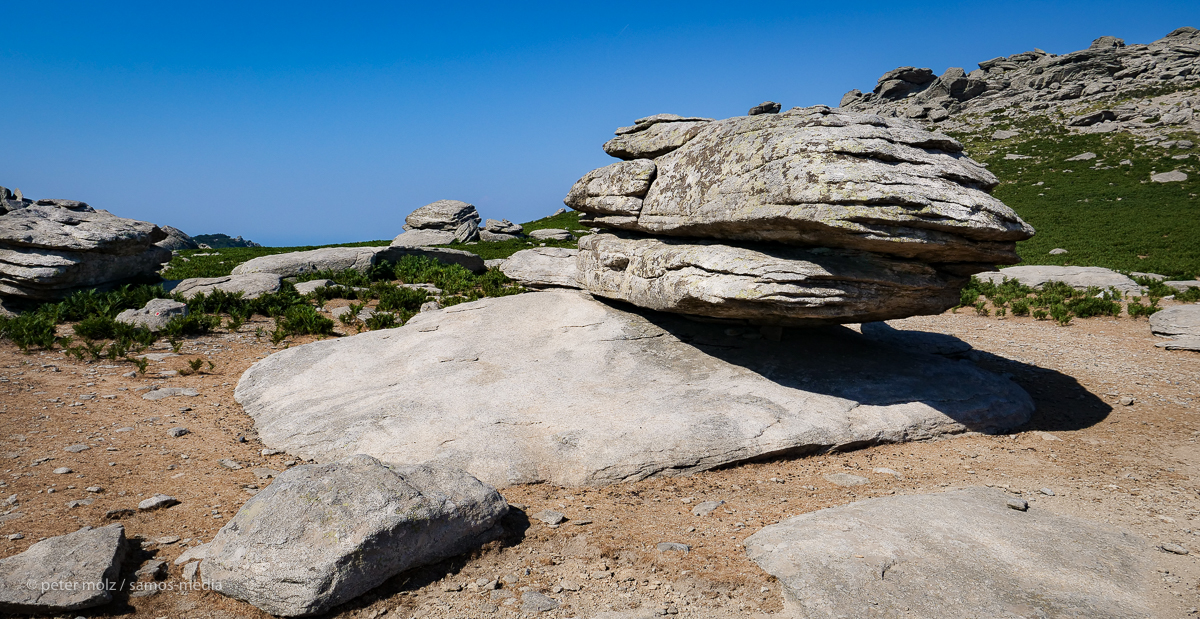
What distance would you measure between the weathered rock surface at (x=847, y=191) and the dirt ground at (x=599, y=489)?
3.47m

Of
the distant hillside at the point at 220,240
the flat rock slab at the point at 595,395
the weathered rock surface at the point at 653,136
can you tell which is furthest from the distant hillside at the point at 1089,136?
the distant hillside at the point at 220,240

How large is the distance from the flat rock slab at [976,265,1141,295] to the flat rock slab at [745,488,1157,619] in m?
19.3

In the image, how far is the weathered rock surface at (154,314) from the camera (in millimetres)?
16156

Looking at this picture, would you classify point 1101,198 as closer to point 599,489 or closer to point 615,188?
point 615,188

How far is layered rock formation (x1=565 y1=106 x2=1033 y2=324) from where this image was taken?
29.4 ft

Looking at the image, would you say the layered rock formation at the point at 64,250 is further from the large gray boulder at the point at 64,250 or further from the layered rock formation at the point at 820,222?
the layered rock formation at the point at 820,222

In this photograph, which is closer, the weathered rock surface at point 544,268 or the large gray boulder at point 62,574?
the large gray boulder at point 62,574

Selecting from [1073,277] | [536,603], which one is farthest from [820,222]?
[1073,277]

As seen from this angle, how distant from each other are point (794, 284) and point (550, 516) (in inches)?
209

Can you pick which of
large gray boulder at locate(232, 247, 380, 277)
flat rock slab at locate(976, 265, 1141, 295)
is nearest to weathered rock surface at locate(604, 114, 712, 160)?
large gray boulder at locate(232, 247, 380, 277)

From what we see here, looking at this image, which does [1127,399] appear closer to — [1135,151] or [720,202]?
[720,202]

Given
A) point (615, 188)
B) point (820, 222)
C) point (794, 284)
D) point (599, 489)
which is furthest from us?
point (615, 188)

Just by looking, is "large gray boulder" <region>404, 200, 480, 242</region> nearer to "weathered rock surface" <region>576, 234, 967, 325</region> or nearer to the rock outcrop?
the rock outcrop

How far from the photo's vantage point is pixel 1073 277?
2478cm
